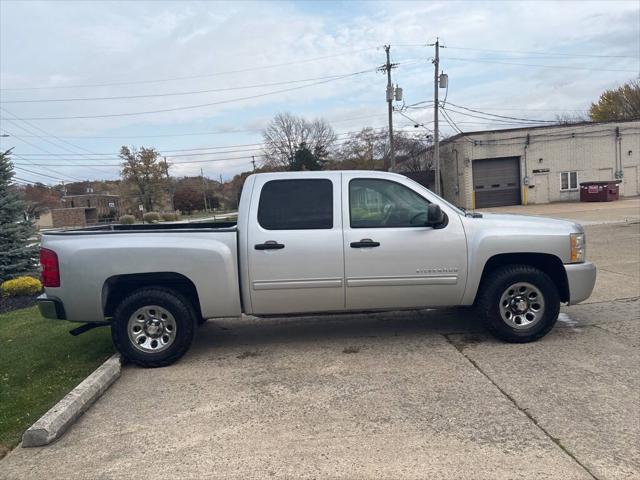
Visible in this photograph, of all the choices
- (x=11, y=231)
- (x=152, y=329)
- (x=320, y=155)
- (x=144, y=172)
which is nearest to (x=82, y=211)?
(x=144, y=172)

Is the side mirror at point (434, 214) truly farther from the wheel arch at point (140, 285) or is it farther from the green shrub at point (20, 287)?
the green shrub at point (20, 287)

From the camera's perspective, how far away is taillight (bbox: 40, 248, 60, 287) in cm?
491

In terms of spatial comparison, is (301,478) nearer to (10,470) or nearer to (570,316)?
(10,470)

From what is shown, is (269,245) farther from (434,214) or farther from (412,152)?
(412,152)

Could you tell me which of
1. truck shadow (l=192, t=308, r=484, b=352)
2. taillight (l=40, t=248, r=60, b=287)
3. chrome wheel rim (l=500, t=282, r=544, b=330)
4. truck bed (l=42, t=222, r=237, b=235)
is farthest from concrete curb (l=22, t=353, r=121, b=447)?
chrome wheel rim (l=500, t=282, r=544, b=330)

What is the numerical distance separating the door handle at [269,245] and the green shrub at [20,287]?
26.0 ft

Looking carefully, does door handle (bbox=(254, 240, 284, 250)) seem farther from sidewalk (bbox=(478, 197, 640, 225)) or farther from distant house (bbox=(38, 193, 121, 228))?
distant house (bbox=(38, 193, 121, 228))

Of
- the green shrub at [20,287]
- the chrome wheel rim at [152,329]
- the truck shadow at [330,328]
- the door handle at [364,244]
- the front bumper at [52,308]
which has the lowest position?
the truck shadow at [330,328]

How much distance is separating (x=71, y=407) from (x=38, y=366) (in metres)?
1.64

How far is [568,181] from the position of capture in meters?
38.8

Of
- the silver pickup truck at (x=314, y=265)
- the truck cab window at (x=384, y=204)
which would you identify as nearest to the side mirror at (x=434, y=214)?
the silver pickup truck at (x=314, y=265)

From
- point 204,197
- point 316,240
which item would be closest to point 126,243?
point 316,240

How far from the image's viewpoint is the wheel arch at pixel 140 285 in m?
5.03

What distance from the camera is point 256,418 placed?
12.6 feet
